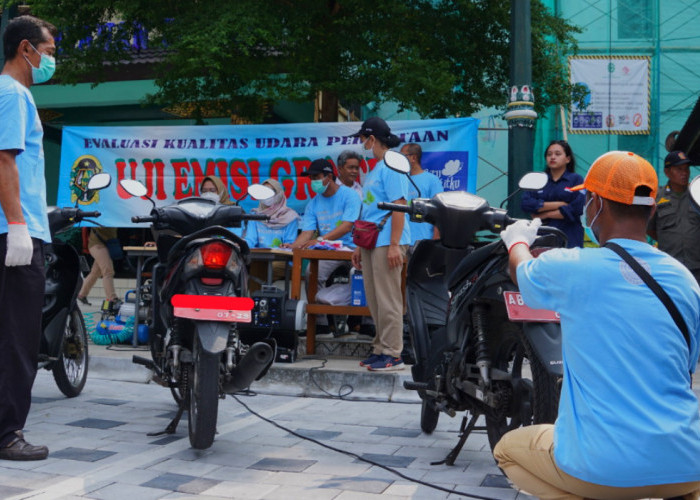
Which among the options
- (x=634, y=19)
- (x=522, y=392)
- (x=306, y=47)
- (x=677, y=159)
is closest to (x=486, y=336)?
(x=522, y=392)

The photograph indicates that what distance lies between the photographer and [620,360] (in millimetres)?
2148

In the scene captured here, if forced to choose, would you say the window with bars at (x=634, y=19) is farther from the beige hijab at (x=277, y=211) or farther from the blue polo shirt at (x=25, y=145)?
the blue polo shirt at (x=25, y=145)

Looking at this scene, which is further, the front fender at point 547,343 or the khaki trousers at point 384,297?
the khaki trousers at point 384,297

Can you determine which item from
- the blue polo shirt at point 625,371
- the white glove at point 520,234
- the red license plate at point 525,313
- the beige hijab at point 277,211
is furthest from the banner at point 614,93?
the blue polo shirt at point 625,371

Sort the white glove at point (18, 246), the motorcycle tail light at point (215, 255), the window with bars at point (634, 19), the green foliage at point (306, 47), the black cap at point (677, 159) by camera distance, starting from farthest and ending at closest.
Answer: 1. the window with bars at point (634, 19)
2. the green foliage at point (306, 47)
3. the black cap at point (677, 159)
4. the motorcycle tail light at point (215, 255)
5. the white glove at point (18, 246)

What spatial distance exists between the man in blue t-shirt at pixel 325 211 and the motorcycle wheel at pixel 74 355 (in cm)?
269

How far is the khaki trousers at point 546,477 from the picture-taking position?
2.13m

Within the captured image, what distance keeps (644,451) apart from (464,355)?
1824 mm

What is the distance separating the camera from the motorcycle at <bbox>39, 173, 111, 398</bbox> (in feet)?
17.7

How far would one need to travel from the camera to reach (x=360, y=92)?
454 inches

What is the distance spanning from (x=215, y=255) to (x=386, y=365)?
2.66 metres

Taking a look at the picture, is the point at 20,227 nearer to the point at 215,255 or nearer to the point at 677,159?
the point at 215,255

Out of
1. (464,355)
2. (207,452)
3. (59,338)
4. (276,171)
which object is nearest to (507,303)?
(464,355)

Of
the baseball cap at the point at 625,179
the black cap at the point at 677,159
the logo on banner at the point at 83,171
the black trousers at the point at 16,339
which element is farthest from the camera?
the logo on banner at the point at 83,171
